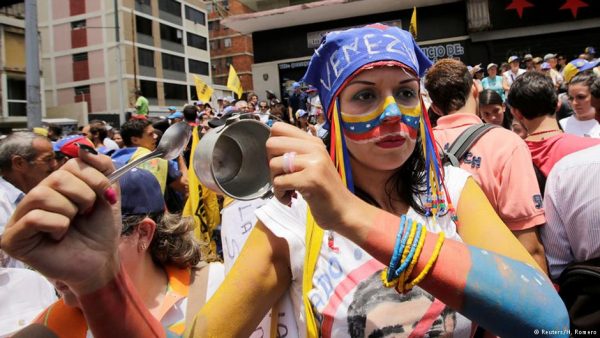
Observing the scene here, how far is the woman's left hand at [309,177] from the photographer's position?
3.26ft

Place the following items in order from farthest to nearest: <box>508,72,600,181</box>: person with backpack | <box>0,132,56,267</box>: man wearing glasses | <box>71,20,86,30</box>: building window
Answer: <box>71,20,86,30</box>: building window, <box>0,132,56,267</box>: man wearing glasses, <box>508,72,600,181</box>: person with backpack

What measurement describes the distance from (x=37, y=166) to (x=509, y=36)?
14.7 meters

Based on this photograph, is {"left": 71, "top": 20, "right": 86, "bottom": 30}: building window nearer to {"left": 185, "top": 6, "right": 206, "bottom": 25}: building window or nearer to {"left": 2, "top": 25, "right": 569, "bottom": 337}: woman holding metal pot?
{"left": 185, "top": 6, "right": 206, "bottom": 25}: building window

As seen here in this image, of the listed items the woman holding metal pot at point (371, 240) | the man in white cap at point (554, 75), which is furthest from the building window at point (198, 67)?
the woman holding metal pot at point (371, 240)

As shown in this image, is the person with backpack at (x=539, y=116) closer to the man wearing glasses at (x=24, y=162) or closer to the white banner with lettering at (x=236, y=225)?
the white banner with lettering at (x=236, y=225)

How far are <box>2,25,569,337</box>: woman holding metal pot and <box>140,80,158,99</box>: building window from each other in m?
43.8

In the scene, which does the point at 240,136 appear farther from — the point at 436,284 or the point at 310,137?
the point at 436,284

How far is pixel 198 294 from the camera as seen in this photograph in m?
1.94

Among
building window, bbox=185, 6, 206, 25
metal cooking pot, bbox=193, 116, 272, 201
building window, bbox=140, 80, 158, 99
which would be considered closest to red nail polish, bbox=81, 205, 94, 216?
metal cooking pot, bbox=193, 116, 272, 201

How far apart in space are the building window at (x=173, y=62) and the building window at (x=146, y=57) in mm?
2107

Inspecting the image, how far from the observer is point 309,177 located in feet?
3.25

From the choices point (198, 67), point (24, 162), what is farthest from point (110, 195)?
point (198, 67)

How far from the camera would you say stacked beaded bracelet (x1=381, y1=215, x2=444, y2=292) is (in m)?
1.03

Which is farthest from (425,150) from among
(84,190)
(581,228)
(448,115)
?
(448,115)
